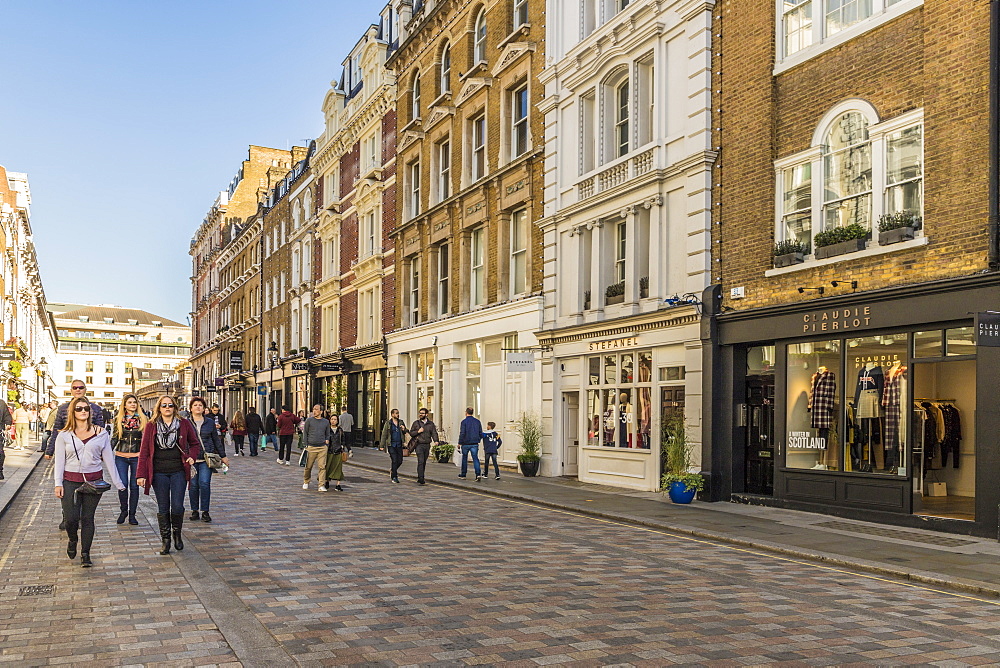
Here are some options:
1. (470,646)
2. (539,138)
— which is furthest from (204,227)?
(470,646)

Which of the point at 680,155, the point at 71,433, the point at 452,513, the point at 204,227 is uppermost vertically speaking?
the point at 204,227

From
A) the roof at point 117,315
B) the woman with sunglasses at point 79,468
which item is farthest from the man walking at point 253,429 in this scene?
the roof at point 117,315

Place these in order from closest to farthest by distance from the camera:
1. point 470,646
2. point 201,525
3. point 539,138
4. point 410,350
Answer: point 470,646 → point 201,525 → point 539,138 → point 410,350

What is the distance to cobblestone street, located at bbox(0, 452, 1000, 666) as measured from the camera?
6.41 meters

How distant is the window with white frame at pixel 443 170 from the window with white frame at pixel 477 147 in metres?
1.83

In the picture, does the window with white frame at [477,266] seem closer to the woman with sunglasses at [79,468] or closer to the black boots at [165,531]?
the black boots at [165,531]

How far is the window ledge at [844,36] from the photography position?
45.3 feet

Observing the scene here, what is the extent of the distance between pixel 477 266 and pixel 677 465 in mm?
12696

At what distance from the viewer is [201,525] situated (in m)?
13.0

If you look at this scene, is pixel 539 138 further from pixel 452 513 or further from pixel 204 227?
pixel 204 227

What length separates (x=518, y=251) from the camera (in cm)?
2595

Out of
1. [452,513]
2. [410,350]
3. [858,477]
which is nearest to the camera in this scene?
[858,477]

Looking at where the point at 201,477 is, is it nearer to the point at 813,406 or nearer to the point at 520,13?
the point at 813,406

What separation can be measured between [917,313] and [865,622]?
22.5 feet
